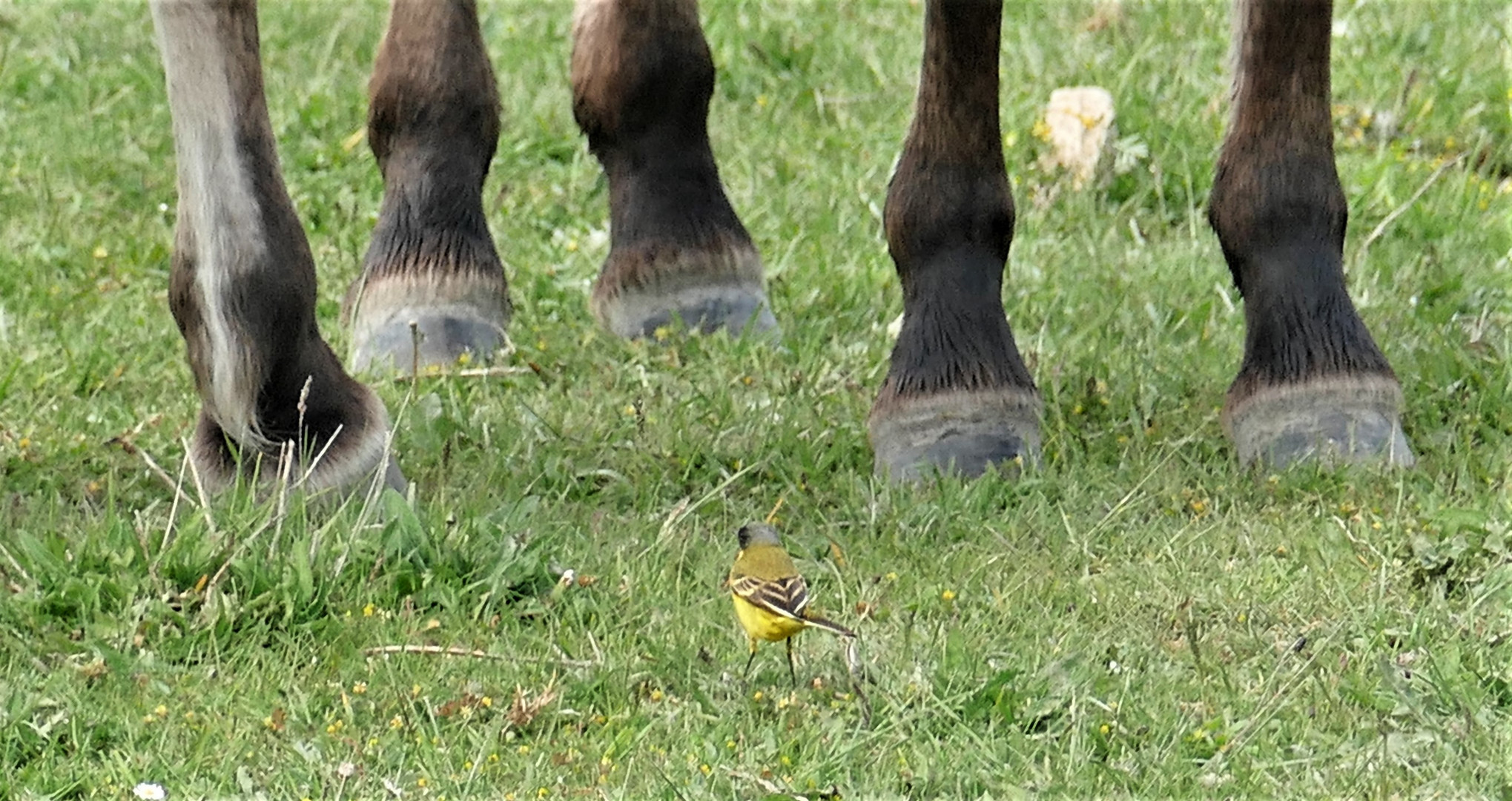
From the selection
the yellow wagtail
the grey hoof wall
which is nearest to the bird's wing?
the yellow wagtail

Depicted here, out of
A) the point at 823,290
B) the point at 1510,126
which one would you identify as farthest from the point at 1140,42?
the point at 823,290

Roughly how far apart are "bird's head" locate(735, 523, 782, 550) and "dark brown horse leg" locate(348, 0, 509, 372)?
1.69 meters

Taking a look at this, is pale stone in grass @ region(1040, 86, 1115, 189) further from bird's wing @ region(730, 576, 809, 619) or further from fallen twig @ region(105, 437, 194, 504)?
bird's wing @ region(730, 576, 809, 619)

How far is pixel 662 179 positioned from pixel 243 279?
164 cm

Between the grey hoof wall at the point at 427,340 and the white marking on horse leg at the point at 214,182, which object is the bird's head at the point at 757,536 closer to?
the white marking on horse leg at the point at 214,182

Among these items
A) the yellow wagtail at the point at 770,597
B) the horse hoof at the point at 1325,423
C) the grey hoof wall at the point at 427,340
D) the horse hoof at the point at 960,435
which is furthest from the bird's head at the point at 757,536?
the grey hoof wall at the point at 427,340

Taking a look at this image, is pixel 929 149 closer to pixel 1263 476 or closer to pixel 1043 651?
pixel 1263 476

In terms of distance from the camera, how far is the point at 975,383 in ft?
13.7

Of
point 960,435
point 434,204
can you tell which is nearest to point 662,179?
point 434,204

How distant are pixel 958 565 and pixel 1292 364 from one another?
100 centimetres

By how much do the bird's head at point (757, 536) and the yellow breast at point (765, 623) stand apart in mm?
124

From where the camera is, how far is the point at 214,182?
352 cm

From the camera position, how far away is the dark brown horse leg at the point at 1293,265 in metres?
4.15

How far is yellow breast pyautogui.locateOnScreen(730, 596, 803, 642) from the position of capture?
299 centimetres
